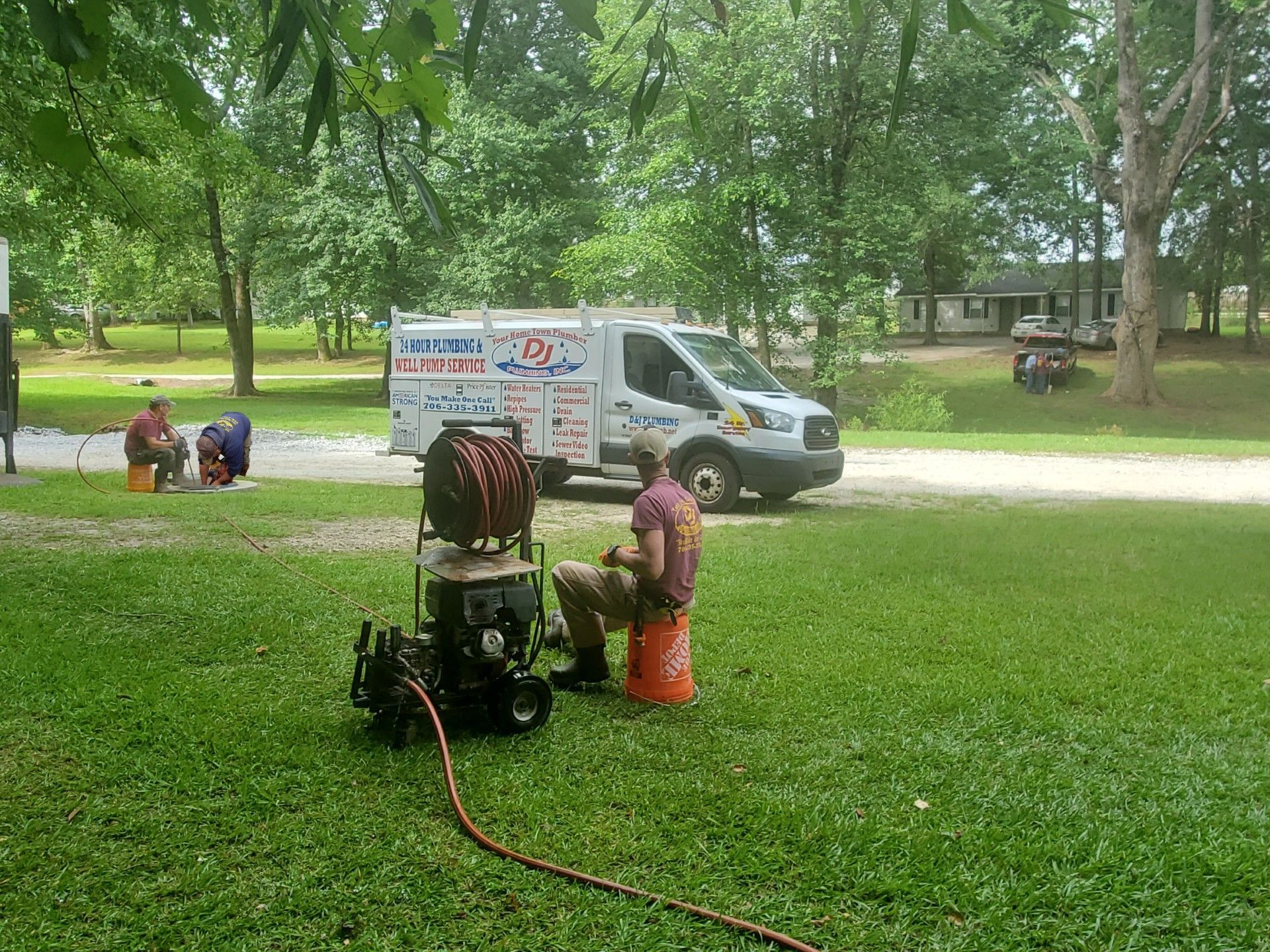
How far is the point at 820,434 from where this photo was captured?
12.3 meters

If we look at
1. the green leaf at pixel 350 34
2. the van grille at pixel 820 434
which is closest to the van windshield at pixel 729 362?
the van grille at pixel 820 434

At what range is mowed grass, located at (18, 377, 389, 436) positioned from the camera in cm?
2619

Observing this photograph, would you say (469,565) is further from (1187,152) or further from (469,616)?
(1187,152)

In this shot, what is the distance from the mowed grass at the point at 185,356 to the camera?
52469mm

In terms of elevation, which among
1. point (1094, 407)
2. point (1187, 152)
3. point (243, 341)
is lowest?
point (1094, 407)

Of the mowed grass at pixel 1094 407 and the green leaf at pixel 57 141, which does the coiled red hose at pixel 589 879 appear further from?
the mowed grass at pixel 1094 407

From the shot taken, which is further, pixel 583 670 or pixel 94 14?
pixel 583 670

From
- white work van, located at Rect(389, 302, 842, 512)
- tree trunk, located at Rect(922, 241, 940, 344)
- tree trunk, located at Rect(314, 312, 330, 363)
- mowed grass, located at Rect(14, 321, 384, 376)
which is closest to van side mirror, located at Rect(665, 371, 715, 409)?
white work van, located at Rect(389, 302, 842, 512)

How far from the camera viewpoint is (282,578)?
7.87 metres

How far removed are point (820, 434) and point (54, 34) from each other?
35.6 ft

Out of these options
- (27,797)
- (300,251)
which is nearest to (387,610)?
(27,797)

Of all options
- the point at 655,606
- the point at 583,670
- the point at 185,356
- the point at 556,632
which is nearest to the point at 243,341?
the point at 185,356

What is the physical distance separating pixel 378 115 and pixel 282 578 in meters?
5.88

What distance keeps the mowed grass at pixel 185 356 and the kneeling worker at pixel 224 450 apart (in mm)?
25992
